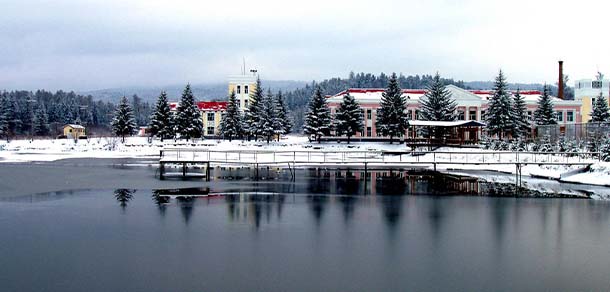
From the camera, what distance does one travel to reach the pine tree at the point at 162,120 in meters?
65.4

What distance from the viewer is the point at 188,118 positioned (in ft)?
211

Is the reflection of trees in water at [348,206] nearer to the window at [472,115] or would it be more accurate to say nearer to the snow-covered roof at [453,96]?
the snow-covered roof at [453,96]

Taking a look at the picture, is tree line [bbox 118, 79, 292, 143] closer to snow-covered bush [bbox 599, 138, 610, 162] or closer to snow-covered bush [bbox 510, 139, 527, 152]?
snow-covered bush [bbox 510, 139, 527, 152]

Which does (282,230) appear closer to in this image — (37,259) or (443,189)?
(37,259)

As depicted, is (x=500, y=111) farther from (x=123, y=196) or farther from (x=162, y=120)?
(x=123, y=196)

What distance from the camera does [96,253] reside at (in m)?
10.9

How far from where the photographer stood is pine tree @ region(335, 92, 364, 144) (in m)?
60.8

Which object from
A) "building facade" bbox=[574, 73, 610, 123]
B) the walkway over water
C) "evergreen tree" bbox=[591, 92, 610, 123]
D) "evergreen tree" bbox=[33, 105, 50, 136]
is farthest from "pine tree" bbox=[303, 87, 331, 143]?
"evergreen tree" bbox=[33, 105, 50, 136]

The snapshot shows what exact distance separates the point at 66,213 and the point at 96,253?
5.23 metres

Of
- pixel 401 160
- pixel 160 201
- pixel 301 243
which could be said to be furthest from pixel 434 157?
pixel 301 243

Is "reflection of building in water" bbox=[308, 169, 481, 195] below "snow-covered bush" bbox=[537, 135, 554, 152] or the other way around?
below

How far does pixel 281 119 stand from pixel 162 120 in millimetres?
13830

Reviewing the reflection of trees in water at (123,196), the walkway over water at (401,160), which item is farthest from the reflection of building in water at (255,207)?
the walkway over water at (401,160)

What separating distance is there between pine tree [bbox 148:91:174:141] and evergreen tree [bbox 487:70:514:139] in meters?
35.0
